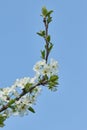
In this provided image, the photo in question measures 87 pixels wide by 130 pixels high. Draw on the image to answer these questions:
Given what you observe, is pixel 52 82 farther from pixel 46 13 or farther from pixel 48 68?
pixel 46 13

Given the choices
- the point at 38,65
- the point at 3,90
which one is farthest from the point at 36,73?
the point at 3,90

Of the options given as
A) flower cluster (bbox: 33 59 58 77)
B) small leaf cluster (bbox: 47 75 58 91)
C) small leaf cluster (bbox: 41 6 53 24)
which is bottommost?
small leaf cluster (bbox: 47 75 58 91)

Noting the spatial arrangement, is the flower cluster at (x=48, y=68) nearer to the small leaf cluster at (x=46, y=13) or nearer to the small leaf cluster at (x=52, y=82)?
the small leaf cluster at (x=52, y=82)

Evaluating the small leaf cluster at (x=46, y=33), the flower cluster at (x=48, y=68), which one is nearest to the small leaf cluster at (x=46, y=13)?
the small leaf cluster at (x=46, y=33)

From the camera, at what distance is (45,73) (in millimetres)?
4742

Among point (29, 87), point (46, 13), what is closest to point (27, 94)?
point (29, 87)

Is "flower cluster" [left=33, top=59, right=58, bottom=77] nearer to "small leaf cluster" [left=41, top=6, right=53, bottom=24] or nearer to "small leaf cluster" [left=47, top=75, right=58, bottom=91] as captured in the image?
"small leaf cluster" [left=47, top=75, right=58, bottom=91]

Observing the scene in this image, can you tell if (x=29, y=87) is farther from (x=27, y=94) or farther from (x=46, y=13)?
(x=46, y=13)

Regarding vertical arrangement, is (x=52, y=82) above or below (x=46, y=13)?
below

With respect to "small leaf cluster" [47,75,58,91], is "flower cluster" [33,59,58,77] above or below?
above

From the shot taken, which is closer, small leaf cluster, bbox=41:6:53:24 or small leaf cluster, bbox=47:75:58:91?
small leaf cluster, bbox=47:75:58:91

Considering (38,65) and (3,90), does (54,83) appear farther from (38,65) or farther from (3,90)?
(3,90)

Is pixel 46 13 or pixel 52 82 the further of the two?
pixel 46 13

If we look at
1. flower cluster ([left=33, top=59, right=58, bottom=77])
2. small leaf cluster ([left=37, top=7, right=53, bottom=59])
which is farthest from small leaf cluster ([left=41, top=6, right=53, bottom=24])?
flower cluster ([left=33, top=59, right=58, bottom=77])
